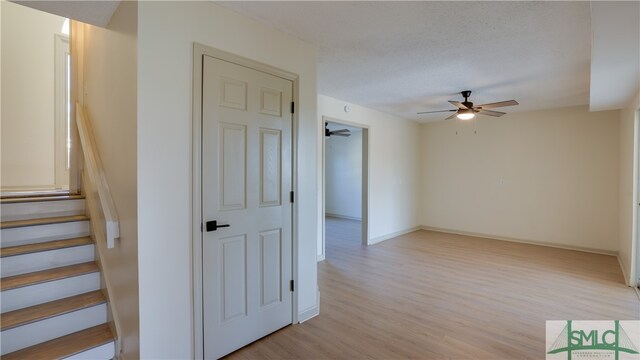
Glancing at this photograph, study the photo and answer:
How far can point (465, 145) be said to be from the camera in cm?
657

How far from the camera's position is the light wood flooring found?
2395mm

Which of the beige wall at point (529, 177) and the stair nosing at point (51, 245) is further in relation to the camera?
the beige wall at point (529, 177)

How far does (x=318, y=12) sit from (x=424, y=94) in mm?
2786

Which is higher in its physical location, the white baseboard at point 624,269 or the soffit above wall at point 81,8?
the soffit above wall at point 81,8

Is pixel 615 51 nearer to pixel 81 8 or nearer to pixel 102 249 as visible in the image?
pixel 81 8

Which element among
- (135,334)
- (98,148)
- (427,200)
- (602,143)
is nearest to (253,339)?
(135,334)

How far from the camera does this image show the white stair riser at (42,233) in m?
2.41

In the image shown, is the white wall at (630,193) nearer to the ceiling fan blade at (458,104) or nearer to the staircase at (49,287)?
the ceiling fan blade at (458,104)

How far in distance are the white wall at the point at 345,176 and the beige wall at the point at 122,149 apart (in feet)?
21.2

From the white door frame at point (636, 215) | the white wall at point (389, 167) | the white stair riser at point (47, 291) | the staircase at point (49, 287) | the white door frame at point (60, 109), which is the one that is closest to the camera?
the staircase at point (49, 287)

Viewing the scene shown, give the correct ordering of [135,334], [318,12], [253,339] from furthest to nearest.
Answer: [253,339] < [318,12] < [135,334]

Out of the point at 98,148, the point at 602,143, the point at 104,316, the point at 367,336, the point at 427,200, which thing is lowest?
the point at 367,336

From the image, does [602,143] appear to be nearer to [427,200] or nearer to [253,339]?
[427,200]

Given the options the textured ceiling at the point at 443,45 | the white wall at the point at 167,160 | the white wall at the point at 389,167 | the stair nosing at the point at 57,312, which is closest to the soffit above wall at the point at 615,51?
the textured ceiling at the point at 443,45
